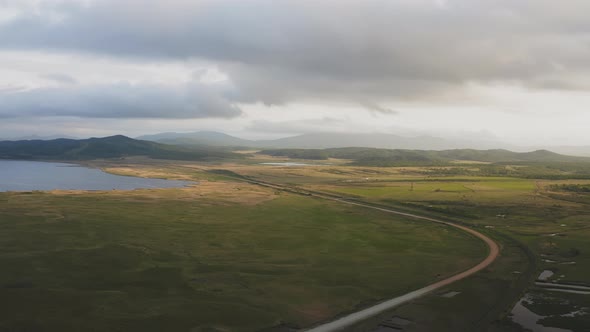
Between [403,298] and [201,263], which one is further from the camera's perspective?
[201,263]

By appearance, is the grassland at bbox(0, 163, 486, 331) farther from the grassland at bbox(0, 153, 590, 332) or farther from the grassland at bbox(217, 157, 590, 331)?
the grassland at bbox(217, 157, 590, 331)

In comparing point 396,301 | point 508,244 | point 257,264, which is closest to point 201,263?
point 257,264

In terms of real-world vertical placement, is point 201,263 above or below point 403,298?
above

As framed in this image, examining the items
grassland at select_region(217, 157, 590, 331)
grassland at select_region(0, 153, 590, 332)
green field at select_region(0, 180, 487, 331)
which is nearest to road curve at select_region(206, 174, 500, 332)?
grassland at select_region(0, 153, 590, 332)

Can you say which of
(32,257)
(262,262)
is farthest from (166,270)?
(32,257)

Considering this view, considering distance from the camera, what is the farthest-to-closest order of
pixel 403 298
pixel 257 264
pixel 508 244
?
1. pixel 508 244
2. pixel 257 264
3. pixel 403 298

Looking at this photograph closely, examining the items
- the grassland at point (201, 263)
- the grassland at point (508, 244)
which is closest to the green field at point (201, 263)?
the grassland at point (201, 263)

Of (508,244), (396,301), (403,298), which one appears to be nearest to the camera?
(396,301)

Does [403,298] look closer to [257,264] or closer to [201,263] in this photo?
[257,264]
